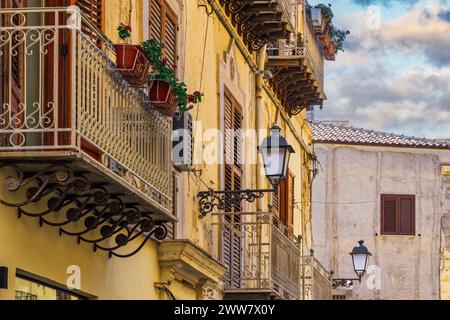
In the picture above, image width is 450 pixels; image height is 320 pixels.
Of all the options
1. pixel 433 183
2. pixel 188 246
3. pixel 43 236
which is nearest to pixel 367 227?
pixel 433 183

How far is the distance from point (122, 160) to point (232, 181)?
28.9 ft

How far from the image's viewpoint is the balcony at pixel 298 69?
84.3 ft

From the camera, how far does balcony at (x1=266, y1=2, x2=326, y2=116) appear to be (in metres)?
25.7

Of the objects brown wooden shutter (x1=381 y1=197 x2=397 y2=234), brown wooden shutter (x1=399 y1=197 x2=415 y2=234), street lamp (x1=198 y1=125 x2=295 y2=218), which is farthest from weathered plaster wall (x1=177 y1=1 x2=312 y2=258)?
brown wooden shutter (x1=399 y1=197 x2=415 y2=234)

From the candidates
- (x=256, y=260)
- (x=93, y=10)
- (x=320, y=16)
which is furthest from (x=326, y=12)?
(x=93, y=10)

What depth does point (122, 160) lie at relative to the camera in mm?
12039

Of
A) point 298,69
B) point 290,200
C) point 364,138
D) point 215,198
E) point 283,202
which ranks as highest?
point 364,138

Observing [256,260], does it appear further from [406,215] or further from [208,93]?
[406,215]

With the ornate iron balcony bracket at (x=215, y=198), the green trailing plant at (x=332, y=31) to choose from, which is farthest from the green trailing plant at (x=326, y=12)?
the ornate iron balcony bracket at (x=215, y=198)

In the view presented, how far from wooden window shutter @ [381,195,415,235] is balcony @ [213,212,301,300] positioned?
18.8 m

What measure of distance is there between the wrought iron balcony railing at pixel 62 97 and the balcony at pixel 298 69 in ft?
42.2

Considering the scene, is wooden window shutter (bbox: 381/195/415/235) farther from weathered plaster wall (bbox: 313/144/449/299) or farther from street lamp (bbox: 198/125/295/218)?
street lamp (bbox: 198/125/295/218)
